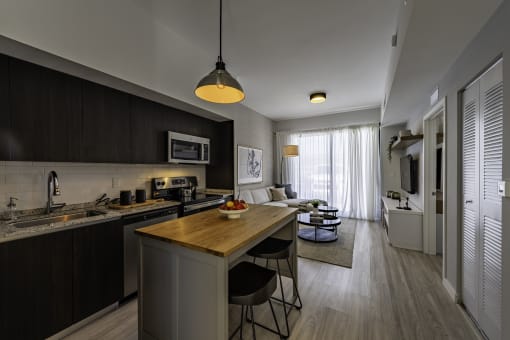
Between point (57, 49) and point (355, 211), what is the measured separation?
5992mm

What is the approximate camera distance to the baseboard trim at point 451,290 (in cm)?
206

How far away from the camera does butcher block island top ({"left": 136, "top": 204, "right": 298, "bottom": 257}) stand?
3.92ft

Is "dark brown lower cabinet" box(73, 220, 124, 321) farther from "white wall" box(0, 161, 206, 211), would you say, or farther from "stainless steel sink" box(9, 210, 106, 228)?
"white wall" box(0, 161, 206, 211)

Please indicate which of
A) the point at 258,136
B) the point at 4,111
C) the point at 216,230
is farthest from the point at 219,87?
the point at 258,136

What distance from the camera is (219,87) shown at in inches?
68.4

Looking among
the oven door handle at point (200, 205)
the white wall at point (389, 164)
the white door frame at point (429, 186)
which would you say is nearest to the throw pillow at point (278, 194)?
the oven door handle at point (200, 205)

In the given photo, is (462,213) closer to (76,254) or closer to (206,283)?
(206,283)

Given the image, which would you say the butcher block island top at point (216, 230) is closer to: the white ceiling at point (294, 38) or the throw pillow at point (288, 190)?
the white ceiling at point (294, 38)

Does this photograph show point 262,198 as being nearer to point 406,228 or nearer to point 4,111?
point 406,228

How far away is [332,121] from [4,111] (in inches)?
231

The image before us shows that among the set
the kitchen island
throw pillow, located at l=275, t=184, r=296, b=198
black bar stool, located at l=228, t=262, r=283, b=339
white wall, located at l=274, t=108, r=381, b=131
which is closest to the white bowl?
the kitchen island

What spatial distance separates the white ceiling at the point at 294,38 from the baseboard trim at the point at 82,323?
117 inches

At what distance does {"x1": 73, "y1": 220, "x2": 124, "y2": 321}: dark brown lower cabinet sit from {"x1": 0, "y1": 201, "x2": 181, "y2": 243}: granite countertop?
0.06 meters

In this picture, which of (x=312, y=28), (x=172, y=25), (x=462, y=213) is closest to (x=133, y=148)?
(x=172, y=25)
